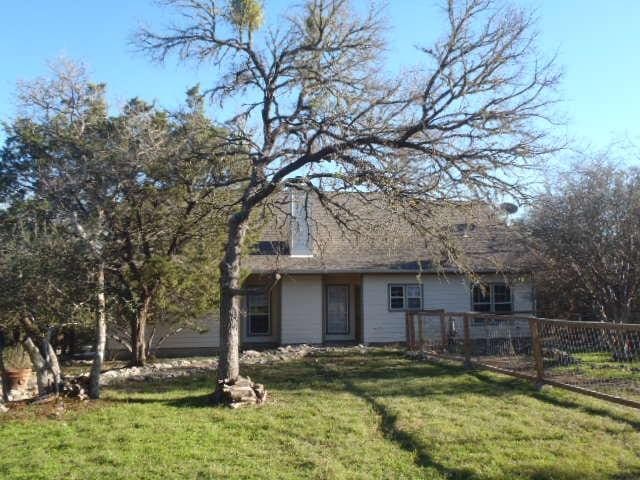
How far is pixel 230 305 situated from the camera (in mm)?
10414

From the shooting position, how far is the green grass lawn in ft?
20.9

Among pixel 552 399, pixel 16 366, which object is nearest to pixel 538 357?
pixel 552 399

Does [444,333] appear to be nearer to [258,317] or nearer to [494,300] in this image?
[494,300]

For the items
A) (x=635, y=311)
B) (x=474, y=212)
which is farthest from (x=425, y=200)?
(x=635, y=311)

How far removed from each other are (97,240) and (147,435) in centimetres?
391

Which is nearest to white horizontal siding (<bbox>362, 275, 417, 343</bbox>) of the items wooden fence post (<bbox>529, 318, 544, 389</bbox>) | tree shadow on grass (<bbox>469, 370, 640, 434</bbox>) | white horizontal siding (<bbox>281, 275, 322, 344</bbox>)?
white horizontal siding (<bbox>281, 275, 322, 344</bbox>)

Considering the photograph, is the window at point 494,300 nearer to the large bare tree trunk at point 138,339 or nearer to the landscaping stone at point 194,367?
the landscaping stone at point 194,367

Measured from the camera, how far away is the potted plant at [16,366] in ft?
44.2

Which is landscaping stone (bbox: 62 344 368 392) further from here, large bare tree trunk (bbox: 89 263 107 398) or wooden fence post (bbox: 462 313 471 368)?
wooden fence post (bbox: 462 313 471 368)

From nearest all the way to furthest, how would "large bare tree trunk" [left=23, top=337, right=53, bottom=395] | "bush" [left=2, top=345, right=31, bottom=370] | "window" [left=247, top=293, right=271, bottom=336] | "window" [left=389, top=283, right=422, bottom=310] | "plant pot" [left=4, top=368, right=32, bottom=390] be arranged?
"large bare tree trunk" [left=23, top=337, right=53, bottom=395] → "plant pot" [left=4, top=368, right=32, bottom=390] → "bush" [left=2, top=345, right=31, bottom=370] → "window" [left=389, top=283, right=422, bottom=310] → "window" [left=247, top=293, right=271, bottom=336]

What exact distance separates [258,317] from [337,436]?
1324 centimetres

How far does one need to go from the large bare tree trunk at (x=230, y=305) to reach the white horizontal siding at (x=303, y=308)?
9347mm

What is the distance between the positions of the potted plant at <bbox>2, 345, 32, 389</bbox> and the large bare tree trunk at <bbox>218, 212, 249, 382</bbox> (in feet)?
19.0

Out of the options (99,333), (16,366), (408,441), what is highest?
(99,333)
